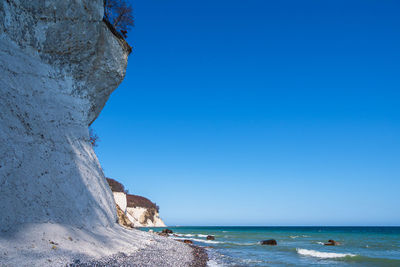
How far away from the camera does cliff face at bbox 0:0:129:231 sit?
700 centimetres

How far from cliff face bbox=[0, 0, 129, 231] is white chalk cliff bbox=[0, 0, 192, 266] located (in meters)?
0.03

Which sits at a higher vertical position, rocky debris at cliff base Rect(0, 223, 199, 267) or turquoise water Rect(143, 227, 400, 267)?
rocky debris at cliff base Rect(0, 223, 199, 267)

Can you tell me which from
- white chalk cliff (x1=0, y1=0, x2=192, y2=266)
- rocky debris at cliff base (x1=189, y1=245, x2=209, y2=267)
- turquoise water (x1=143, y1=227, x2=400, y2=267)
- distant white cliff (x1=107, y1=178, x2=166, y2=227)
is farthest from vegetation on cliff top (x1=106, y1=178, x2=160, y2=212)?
white chalk cliff (x1=0, y1=0, x2=192, y2=266)

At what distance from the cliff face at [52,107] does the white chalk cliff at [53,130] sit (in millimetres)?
33

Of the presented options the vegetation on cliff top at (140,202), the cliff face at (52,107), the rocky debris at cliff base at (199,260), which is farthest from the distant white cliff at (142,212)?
the cliff face at (52,107)

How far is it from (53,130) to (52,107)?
102cm

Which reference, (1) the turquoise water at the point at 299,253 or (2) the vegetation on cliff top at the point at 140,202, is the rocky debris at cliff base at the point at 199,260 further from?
(2) the vegetation on cliff top at the point at 140,202

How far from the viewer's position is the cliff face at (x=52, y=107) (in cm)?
700

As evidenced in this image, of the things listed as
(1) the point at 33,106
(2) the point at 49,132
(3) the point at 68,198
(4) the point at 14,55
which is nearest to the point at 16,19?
(4) the point at 14,55

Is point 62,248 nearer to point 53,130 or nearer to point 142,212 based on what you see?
point 53,130

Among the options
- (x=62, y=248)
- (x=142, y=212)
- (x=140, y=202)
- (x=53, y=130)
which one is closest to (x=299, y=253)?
(x=62, y=248)

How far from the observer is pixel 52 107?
9281mm

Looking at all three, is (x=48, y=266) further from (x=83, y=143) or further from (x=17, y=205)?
(x=83, y=143)

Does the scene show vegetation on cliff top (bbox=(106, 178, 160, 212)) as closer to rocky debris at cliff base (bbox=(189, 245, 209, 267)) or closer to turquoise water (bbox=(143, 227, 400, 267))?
turquoise water (bbox=(143, 227, 400, 267))
